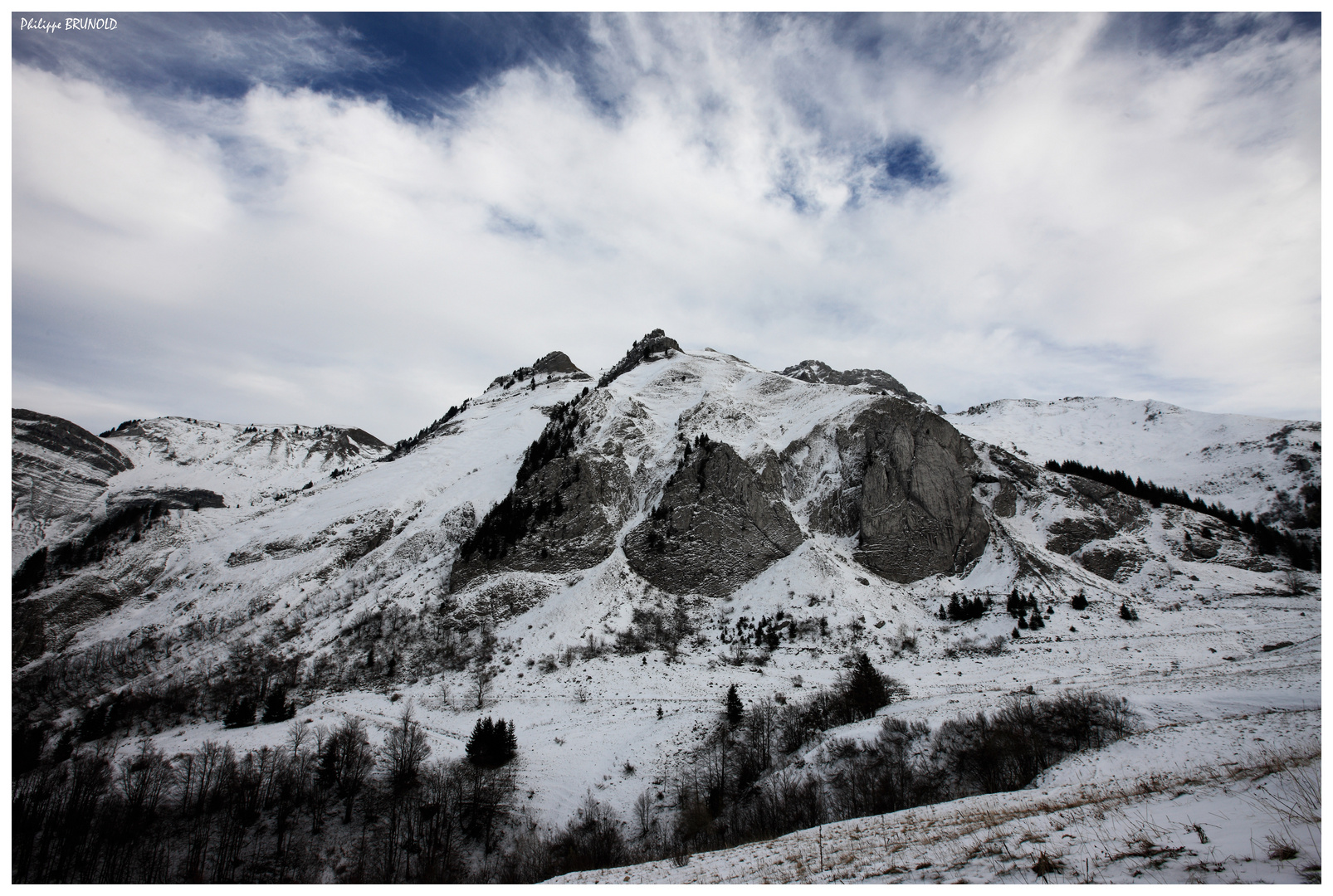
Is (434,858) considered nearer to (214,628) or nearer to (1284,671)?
(214,628)

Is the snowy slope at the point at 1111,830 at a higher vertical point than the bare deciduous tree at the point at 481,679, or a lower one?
lower

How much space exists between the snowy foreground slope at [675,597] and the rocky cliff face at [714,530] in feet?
1.08

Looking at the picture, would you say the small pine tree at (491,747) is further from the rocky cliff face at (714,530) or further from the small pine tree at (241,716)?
the rocky cliff face at (714,530)

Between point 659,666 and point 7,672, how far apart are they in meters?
43.0


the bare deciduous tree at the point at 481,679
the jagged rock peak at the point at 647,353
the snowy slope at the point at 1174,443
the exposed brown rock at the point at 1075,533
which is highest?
the jagged rock peak at the point at 647,353

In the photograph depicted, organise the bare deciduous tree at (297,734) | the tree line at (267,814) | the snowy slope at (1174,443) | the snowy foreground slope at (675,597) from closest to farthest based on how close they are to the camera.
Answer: the tree line at (267,814), the bare deciduous tree at (297,734), the snowy foreground slope at (675,597), the snowy slope at (1174,443)

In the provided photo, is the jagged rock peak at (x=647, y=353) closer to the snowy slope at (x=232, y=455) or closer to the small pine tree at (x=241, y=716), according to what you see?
the snowy slope at (x=232, y=455)

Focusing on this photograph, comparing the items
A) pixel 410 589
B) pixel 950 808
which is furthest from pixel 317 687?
pixel 950 808

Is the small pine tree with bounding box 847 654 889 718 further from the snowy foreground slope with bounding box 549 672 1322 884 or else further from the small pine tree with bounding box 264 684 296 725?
the small pine tree with bounding box 264 684 296 725

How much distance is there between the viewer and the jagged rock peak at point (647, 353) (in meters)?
134

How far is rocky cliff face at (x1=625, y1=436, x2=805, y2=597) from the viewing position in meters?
65.2

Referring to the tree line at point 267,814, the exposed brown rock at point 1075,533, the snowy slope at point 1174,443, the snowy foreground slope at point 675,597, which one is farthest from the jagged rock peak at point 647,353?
the tree line at point 267,814

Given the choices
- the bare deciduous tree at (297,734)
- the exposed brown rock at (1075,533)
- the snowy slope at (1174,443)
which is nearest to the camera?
the bare deciduous tree at (297,734)

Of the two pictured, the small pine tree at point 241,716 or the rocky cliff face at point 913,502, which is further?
the rocky cliff face at point 913,502
